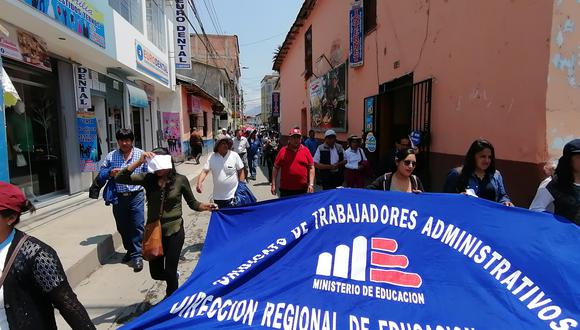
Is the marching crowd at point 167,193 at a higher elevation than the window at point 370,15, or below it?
below

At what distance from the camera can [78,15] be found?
24.2ft

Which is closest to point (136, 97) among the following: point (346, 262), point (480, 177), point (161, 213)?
point (161, 213)

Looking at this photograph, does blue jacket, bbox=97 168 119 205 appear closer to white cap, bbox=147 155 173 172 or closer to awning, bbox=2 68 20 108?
white cap, bbox=147 155 173 172

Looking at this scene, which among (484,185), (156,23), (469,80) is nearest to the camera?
(484,185)

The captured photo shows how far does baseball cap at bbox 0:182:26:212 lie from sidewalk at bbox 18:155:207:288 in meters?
2.93

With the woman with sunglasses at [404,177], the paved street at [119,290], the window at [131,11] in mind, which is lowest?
the paved street at [119,290]

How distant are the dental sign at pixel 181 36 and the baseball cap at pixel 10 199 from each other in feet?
49.9

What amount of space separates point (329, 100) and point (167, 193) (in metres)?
10.6

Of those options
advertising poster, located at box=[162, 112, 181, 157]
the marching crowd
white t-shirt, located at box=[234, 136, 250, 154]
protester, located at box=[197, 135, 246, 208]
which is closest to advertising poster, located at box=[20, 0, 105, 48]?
the marching crowd

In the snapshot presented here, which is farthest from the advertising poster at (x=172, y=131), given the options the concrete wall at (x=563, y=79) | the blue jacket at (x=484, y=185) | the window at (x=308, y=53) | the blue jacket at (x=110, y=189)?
the concrete wall at (x=563, y=79)

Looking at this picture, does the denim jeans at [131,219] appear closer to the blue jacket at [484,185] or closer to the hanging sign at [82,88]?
the blue jacket at [484,185]

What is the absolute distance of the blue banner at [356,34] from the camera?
32.9 ft

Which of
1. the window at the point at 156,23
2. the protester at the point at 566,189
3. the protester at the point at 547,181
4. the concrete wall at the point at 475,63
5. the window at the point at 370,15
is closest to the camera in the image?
the protester at the point at 566,189

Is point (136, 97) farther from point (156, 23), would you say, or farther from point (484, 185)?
point (484, 185)
